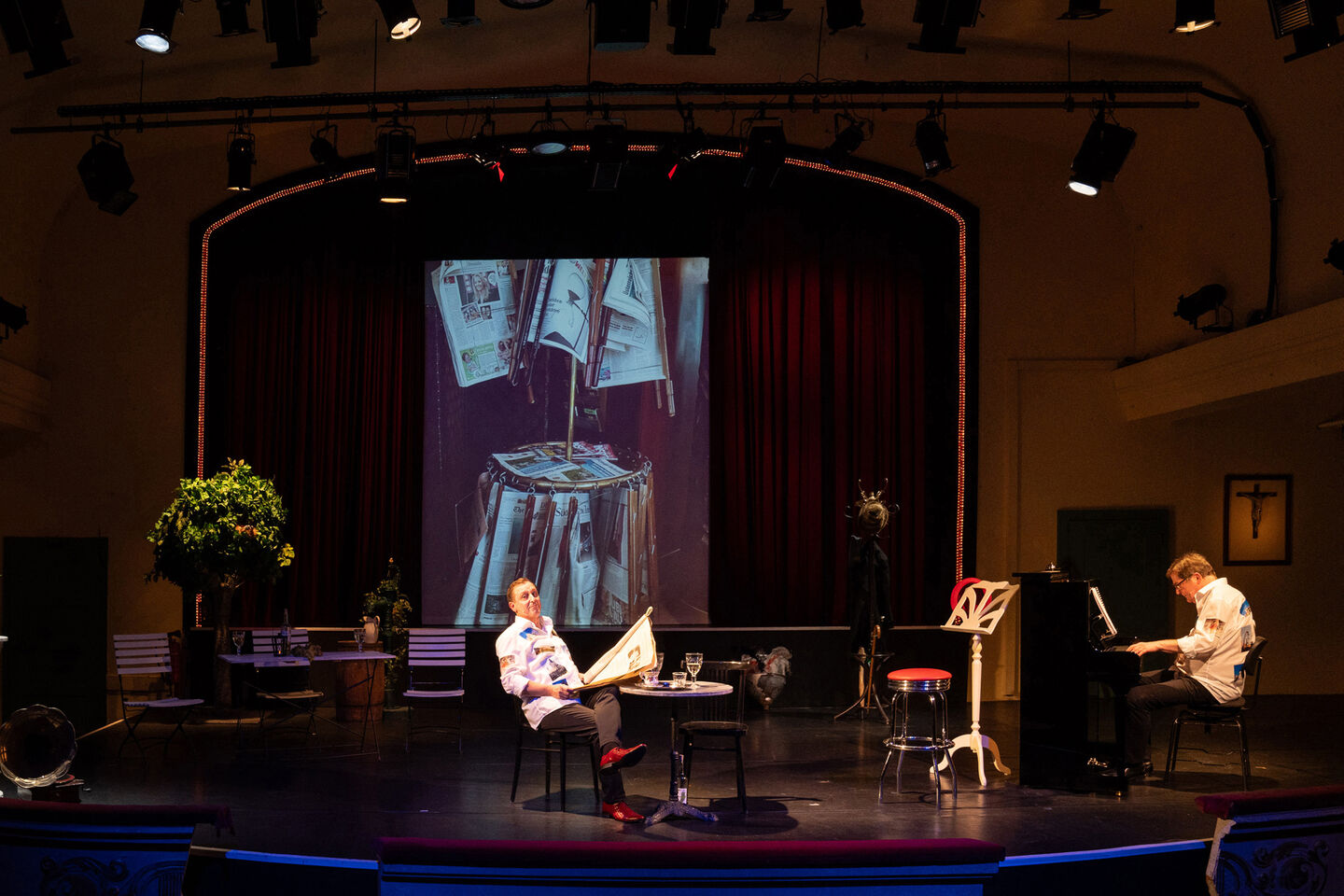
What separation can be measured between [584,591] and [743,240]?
335 centimetres

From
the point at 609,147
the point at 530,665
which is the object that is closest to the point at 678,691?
the point at 530,665

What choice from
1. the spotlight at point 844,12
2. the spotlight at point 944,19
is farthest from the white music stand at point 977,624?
the spotlight at point 844,12

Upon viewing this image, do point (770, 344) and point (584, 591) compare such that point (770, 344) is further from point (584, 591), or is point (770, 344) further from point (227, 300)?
Result: point (227, 300)

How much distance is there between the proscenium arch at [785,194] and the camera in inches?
402

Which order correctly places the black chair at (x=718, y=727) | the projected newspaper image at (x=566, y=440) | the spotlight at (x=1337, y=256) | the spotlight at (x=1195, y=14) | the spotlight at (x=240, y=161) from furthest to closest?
the projected newspaper image at (x=566, y=440)
the spotlight at (x=240, y=161)
the spotlight at (x=1337, y=256)
the spotlight at (x=1195, y=14)
the black chair at (x=718, y=727)

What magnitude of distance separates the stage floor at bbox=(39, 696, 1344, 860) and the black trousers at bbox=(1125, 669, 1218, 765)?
8.4 inches

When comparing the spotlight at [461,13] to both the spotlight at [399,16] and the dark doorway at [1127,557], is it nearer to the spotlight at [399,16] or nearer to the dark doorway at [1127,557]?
the spotlight at [399,16]

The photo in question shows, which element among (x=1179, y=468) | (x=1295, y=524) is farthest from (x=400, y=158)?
(x=1295, y=524)

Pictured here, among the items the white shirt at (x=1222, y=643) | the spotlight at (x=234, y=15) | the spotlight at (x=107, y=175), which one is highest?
the spotlight at (x=234, y=15)

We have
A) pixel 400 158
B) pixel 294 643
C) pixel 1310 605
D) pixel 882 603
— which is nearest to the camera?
pixel 400 158

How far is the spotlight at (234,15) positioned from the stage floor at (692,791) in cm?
371

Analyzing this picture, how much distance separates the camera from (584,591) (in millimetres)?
10141

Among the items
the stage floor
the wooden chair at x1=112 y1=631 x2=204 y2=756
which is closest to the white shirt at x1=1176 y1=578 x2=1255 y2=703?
the stage floor

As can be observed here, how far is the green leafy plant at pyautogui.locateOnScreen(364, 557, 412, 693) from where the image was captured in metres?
9.24
